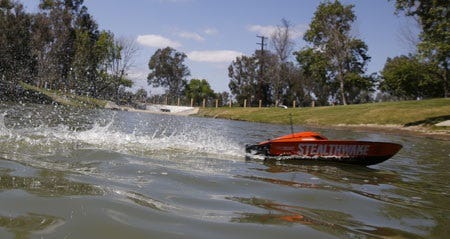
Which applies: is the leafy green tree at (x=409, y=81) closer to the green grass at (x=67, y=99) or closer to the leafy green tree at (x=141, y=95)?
the green grass at (x=67, y=99)

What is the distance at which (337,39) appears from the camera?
5747 cm

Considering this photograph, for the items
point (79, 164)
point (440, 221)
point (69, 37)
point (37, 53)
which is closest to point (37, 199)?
point (79, 164)

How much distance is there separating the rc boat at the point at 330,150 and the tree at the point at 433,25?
19455 mm

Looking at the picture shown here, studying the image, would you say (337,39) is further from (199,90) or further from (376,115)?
(199,90)

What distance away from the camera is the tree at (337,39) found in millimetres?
58188

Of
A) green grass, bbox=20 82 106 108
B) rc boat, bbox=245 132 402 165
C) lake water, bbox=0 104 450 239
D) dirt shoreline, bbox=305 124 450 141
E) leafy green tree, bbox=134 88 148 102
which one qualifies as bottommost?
lake water, bbox=0 104 450 239

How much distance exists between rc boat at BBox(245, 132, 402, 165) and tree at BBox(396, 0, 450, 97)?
766 inches

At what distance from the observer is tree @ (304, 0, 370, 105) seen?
191 feet

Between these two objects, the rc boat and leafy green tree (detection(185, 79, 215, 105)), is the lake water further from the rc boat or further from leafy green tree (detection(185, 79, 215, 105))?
leafy green tree (detection(185, 79, 215, 105))

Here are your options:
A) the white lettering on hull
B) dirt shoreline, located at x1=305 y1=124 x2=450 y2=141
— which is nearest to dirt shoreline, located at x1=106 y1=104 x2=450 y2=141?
dirt shoreline, located at x1=305 y1=124 x2=450 y2=141

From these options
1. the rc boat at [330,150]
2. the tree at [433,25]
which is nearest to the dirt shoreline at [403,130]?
the tree at [433,25]

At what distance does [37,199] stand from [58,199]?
209mm

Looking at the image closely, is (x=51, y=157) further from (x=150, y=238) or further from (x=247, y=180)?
(x=150, y=238)

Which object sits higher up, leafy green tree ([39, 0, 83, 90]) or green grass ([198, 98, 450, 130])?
leafy green tree ([39, 0, 83, 90])
